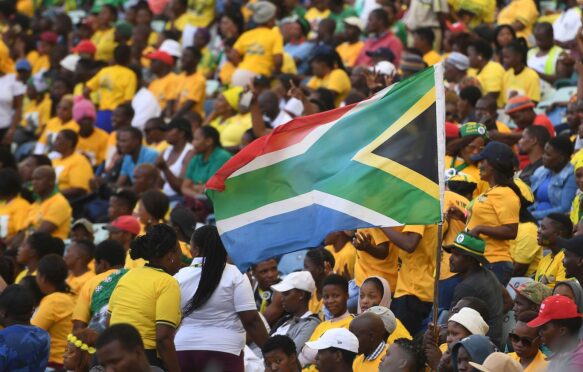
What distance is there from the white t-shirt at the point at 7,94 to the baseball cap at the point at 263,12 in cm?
345

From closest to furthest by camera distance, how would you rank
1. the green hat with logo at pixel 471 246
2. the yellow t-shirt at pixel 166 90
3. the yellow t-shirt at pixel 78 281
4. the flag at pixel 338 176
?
the flag at pixel 338 176 < the green hat with logo at pixel 471 246 < the yellow t-shirt at pixel 78 281 < the yellow t-shirt at pixel 166 90

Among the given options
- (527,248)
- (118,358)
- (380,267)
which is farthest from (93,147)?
(118,358)

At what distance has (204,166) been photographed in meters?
15.3

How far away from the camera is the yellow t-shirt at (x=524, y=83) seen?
15.6 metres

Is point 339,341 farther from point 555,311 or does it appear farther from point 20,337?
point 20,337

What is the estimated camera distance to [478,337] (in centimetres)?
827

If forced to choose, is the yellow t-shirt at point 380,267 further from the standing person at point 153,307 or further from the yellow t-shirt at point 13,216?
the yellow t-shirt at point 13,216

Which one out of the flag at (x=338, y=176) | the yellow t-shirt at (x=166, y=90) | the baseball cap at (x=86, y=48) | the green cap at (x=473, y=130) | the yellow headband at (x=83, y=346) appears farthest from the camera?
the baseball cap at (x=86, y=48)

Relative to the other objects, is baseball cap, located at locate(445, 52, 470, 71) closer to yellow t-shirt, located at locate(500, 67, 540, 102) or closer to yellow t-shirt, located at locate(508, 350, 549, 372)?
yellow t-shirt, located at locate(500, 67, 540, 102)

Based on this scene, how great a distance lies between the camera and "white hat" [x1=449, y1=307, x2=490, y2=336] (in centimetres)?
873

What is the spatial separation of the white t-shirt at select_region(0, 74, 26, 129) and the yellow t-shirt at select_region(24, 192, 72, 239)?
4.52 metres

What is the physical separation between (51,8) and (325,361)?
18.0 meters

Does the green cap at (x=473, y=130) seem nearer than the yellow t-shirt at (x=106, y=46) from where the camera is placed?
Yes

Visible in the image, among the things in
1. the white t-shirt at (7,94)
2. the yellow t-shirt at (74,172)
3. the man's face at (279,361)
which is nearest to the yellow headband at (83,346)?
the man's face at (279,361)
